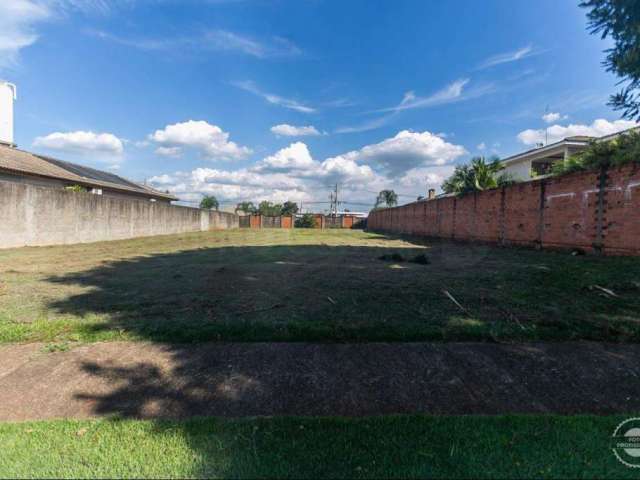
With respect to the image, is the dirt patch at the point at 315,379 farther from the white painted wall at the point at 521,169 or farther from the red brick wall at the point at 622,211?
the white painted wall at the point at 521,169

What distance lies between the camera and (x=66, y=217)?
41.6 feet

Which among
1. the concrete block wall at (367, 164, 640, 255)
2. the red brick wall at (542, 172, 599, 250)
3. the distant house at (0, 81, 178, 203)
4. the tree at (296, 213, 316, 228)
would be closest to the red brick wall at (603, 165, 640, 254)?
the concrete block wall at (367, 164, 640, 255)

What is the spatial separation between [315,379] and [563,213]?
9260 millimetres

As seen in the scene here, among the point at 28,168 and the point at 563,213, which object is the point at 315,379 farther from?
the point at 28,168

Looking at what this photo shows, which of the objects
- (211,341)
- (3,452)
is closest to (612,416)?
(211,341)

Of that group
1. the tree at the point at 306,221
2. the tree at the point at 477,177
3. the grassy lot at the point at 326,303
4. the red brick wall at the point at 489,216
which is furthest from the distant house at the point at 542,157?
the tree at the point at 306,221

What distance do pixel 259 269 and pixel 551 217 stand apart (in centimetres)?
849

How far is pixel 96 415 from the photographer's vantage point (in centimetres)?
199

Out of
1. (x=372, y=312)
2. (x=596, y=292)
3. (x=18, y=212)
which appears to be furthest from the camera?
(x=18, y=212)

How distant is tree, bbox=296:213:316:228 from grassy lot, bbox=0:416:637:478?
40.8 m

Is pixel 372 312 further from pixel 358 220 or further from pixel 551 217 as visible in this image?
pixel 358 220

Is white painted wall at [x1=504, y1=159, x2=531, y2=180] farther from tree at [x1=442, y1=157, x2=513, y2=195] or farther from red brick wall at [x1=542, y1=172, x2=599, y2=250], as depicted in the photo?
red brick wall at [x1=542, y1=172, x2=599, y2=250]

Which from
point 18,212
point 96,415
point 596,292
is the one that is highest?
point 18,212

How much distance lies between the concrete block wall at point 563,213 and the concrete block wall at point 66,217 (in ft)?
56.9
